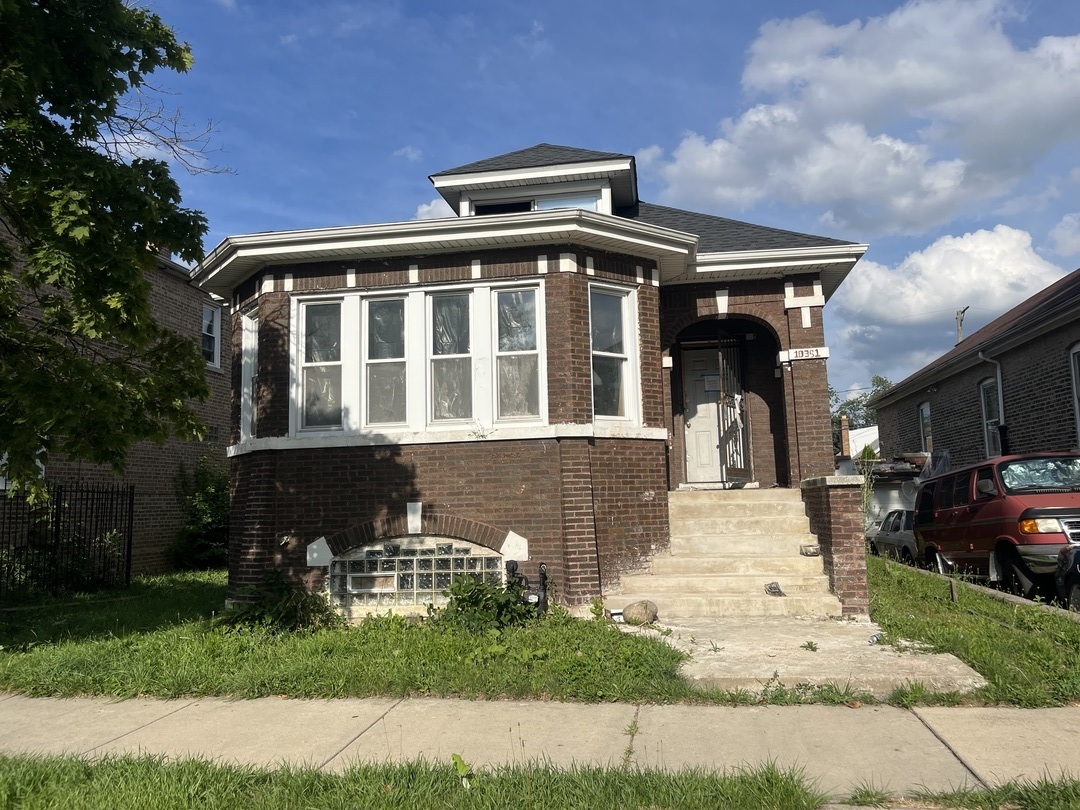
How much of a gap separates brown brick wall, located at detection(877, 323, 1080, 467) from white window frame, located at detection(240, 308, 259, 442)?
14.5 meters

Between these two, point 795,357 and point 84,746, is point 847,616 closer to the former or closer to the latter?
point 795,357

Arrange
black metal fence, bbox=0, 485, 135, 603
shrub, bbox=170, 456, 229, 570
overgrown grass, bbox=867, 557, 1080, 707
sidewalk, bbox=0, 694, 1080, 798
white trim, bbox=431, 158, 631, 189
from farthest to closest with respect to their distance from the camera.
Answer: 1. shrub, bbox=170, 456, 229, 570
2. black metal fence, bbox=0, 485, 135, 603
3. white trim, bbox=431, 158, 631, 189
4. overgrown grass, bbox=867, 557, 1080, 707
5. sidewalk, bbox=0, 694, 1080, 798

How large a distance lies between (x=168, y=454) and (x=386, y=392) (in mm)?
9656

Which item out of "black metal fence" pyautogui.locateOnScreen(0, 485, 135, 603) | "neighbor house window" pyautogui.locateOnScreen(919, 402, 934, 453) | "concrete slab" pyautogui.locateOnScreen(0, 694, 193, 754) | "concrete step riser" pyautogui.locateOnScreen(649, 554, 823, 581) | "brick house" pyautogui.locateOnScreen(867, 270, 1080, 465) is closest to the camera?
"concrete slab" pyautogui.locateOnScreen(0, 694, 193, 754)

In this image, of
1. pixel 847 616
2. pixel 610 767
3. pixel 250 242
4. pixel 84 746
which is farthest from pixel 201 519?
pixel 610 767

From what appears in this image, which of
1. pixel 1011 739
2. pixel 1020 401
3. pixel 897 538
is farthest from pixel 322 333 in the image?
pixel 1020 401

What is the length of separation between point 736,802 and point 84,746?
3995mm

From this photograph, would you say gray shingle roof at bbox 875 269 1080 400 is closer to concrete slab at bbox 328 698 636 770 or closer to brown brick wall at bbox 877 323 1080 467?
brown brick wall at bbox 877 323 1080 467

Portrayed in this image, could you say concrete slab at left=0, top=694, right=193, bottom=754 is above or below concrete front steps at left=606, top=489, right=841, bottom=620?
below

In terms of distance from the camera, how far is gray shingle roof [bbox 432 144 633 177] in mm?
12359

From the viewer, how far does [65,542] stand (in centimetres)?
1322

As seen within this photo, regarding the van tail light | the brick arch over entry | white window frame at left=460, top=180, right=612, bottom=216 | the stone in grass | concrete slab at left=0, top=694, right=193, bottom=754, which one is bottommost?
concrete slab at left=0, top=694, right=193, bottom=754

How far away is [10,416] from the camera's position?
7.26 metres

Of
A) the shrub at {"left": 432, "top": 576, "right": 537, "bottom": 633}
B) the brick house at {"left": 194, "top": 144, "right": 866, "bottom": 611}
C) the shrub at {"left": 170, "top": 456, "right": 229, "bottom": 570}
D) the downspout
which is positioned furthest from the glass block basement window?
the downspout
